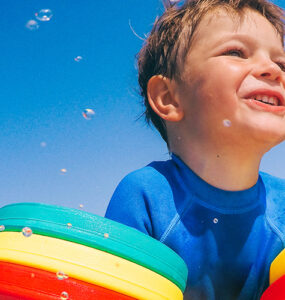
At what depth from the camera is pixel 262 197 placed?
265 centimetres

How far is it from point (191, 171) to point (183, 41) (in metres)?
0.90

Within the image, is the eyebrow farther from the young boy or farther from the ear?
the ear

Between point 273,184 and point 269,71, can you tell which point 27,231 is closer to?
point 269,71

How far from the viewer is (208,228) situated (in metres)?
2.47

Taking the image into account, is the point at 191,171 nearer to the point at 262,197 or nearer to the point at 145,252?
the point at 262,197

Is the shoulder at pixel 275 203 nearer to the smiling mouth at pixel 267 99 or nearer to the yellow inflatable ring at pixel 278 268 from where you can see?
the yellow inflatable ring at pixel 278 268

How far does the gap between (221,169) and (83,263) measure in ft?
3.87

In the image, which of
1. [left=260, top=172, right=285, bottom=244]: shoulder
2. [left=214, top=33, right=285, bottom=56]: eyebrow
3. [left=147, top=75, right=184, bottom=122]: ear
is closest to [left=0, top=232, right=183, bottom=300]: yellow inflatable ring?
[left=260, top=172, right=285, bottom=244]: shoulder

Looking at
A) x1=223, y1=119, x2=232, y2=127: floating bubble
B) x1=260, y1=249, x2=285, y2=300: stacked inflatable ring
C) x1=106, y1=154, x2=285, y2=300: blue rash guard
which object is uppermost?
x1=223, y1=119, x2=232, y2=127: floating bubble

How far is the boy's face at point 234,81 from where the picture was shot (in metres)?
2.38

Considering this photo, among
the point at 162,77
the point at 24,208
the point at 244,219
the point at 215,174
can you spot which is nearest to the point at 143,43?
the point at 162,77

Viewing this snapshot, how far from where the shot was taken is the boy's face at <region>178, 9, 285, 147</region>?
238cm

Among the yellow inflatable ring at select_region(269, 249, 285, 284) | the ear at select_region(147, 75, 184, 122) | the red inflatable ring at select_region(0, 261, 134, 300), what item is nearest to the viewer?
the red inflatable ring at select_region(0, 261, 134, 300)

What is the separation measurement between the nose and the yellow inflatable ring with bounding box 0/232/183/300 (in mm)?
1342
